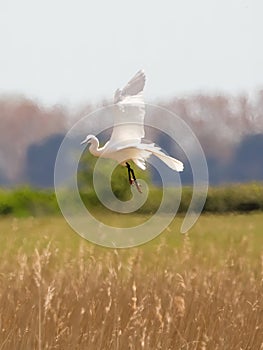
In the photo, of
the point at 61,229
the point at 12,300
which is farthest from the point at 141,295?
the point at 61,229

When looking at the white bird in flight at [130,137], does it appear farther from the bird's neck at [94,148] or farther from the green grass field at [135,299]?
the green grass field at [135,299]

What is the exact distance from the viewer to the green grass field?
199cm

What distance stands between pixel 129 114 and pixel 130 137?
6 centimetres

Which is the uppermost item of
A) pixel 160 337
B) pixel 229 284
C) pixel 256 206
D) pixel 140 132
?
pixel 256 206

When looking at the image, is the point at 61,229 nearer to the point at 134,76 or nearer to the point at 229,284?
the point at 229,284

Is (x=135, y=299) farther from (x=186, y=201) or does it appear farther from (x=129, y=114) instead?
(x=186, y=201)

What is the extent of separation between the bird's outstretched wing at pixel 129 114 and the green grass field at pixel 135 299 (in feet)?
2.32

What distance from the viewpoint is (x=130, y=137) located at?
44.9 inches

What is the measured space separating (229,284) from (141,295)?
298 mm

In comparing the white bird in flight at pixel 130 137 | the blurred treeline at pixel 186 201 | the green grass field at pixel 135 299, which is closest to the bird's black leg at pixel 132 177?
the white bird in flight at pixel 130 137

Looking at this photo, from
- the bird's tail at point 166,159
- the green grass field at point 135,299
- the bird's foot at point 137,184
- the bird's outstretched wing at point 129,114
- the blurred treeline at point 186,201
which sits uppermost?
the blurred treeline at point 186,201

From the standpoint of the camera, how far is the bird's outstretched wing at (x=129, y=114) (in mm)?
1115

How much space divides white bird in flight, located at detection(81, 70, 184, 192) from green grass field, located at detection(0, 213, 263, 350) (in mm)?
710

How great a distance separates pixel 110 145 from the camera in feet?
3.61
